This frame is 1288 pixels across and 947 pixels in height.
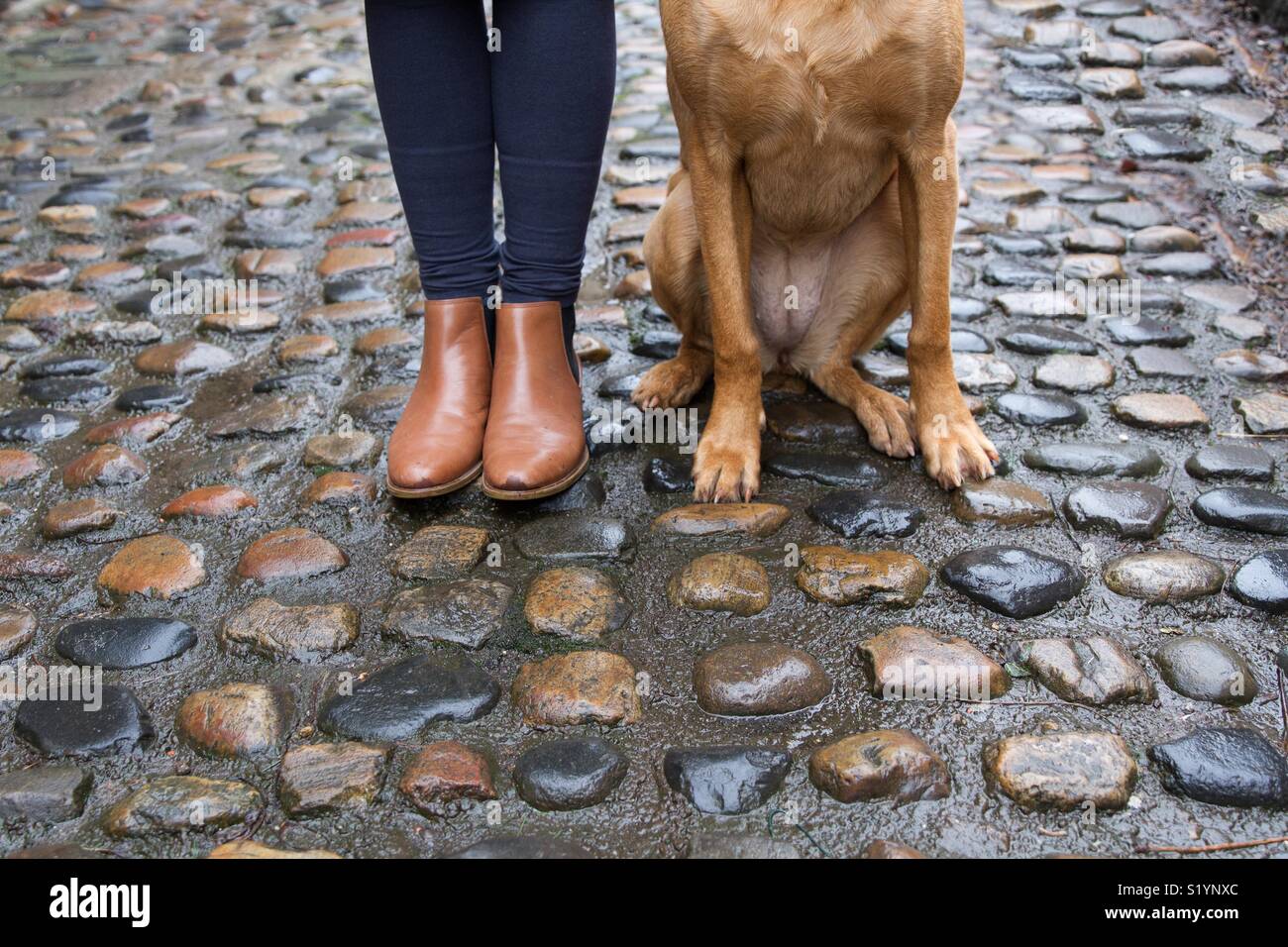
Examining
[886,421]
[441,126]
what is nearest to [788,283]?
[886,421]

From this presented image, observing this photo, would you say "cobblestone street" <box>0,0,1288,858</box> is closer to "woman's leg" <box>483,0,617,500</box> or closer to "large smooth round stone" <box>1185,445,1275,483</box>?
"large smooth round stone" <box>1185,445,1275,483</box>

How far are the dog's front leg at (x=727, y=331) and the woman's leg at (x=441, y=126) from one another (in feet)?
1.72

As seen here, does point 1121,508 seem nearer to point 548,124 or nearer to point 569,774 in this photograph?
point 569,774

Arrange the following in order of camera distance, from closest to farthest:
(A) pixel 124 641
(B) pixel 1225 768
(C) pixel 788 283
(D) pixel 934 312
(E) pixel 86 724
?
(B) pixel 1225 768 → (E) pixel 86 724 → (A) pixel 124 641 → (D) pixel 934 312 → (C) pixel 788 283

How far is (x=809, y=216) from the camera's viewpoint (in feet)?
8.90

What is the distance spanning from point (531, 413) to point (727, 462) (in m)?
0.49

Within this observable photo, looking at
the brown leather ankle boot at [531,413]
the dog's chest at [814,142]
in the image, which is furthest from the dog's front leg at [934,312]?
the brown leather ankle boot at [531,413]

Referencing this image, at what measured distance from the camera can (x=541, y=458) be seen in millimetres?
2494

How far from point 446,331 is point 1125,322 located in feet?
6.74

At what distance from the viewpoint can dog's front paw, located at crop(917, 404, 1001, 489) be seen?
101 inches

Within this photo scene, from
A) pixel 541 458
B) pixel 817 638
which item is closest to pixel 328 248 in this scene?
pixel 541 458

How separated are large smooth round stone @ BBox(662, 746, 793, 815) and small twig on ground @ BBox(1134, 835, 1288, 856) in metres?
0.55

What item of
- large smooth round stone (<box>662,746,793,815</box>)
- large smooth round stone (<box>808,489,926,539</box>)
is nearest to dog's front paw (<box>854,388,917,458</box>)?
large smooth round stone (<box>808,489,926,539</box>)

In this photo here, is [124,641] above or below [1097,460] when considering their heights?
below
